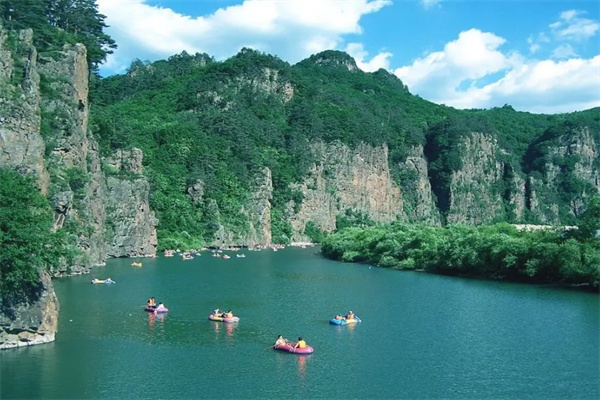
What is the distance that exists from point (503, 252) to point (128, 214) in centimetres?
5097

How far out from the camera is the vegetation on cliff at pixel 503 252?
201ft

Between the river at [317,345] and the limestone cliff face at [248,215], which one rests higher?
the limestone cliff face at [248,215]

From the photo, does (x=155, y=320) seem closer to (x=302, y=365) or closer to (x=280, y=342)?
(x=280, y=342)

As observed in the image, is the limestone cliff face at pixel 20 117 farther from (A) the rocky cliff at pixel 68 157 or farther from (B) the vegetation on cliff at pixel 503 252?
(B) the vegetation on cliff at pixel 503 252

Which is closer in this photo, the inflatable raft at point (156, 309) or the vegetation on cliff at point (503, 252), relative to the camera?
the inflatable raft at point (156, 309)

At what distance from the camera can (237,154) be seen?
14112cm

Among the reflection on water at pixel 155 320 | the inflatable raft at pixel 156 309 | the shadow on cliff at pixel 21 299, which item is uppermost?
the shadow on cliff at pixel 21 299

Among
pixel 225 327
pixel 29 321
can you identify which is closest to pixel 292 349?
pixel 225 327

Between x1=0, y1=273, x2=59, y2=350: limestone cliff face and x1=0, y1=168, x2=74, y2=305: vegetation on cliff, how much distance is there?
43 centimetres

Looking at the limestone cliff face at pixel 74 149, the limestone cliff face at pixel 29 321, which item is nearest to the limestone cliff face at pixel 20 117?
the limestone cliff face at pixel 74 149

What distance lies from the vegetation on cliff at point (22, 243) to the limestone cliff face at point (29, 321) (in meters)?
0.43

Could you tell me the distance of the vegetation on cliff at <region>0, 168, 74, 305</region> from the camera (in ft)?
114

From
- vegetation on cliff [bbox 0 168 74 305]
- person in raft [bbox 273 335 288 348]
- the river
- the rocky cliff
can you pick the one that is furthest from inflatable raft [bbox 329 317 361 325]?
vegetation on cliff [bbox 0 168 74 305]

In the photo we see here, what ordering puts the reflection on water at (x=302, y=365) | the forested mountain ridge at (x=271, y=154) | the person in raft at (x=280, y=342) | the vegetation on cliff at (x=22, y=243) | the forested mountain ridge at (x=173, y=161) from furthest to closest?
the forested mountain ridge at (x=271, y=154), the forested mountain ridge at (x=173, y=161), the person in raft at (x=280, y=342), the vegetation on cliff at (x=22, y=243), the reflection on water at (x=302, y=365)
